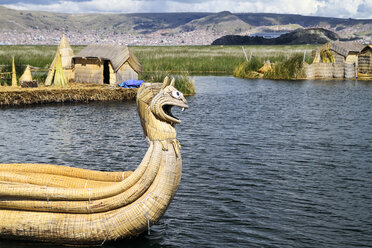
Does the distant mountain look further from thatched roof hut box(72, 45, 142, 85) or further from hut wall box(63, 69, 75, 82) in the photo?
thatched roof hut box(72, 45, 142, 85)

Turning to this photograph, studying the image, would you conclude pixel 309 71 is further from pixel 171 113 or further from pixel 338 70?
pixel 171 113

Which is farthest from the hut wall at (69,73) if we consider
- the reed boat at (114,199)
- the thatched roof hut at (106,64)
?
the reed boat at (114,199)

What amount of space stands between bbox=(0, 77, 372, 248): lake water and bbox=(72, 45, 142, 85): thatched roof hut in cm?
325

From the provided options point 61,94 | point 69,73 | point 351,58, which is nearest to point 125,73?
point 61,94

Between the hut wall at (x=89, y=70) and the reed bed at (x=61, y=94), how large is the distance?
221cm

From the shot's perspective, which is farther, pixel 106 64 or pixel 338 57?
pixel 338 57

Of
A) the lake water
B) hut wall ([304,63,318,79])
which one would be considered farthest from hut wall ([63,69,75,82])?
Answer: hut wall ([304,63,318,79])

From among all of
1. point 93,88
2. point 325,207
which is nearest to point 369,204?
point 325,207

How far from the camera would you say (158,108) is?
8.73m

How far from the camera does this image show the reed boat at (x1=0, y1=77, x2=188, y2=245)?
8.91 m

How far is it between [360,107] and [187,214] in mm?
21286

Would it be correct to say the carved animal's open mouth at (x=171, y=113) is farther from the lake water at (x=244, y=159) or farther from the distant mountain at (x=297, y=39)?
the distant mountain at (x=297, y=39)

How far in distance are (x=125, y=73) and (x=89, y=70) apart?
9.23 feet

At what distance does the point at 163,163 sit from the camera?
892 cm
